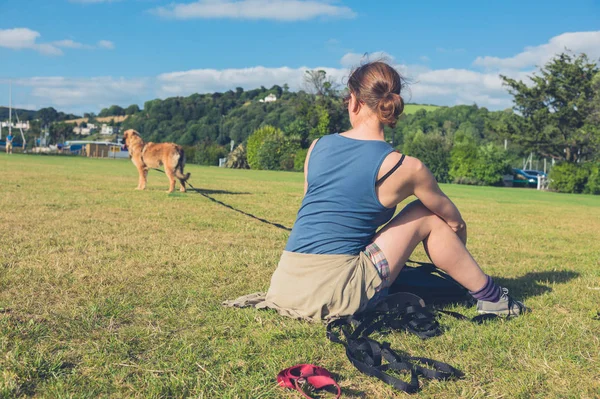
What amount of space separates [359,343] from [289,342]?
38cm

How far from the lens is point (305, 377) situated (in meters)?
2.36

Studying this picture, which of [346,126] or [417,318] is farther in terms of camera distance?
[346,126]

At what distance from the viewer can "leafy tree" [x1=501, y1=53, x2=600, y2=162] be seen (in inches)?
1537

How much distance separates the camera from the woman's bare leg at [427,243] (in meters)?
3.38

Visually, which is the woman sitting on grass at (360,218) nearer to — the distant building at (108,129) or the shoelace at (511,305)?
the shoelace at (511,305)

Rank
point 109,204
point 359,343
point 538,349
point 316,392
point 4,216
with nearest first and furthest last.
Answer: point 316,392 → point 359,343 → point 538,349 → point 4,216 → point 109,204

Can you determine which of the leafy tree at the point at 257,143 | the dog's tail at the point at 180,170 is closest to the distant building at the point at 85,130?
the leafy tree at the point at 257,143

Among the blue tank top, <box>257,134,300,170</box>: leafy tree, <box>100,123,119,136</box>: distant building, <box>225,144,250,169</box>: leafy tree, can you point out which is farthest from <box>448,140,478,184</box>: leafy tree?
<box>100,123,119,136</box>: distant building

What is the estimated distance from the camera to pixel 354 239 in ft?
10.8

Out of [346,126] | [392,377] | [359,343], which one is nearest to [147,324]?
[359,343]

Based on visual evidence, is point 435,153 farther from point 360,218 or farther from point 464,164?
point 360,218

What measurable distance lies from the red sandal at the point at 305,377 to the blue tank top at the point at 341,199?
3.16 ft

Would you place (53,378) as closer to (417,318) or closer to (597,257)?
(417,318)

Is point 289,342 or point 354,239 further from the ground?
point 354,239
